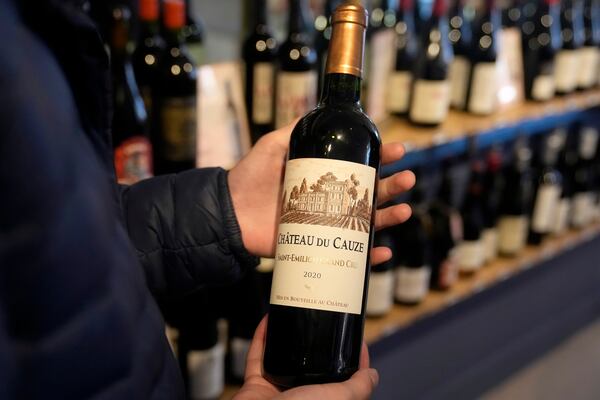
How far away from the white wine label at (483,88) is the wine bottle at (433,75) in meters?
0.09

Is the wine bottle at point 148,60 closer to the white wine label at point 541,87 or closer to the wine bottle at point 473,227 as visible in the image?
the wine bottle at point 473,227

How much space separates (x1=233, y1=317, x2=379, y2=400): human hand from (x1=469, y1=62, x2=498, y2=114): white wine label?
1.05 m

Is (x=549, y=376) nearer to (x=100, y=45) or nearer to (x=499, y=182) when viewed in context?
(x=499, y=182)

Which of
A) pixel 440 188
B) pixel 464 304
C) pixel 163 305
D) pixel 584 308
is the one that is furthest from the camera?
pixel 584 308

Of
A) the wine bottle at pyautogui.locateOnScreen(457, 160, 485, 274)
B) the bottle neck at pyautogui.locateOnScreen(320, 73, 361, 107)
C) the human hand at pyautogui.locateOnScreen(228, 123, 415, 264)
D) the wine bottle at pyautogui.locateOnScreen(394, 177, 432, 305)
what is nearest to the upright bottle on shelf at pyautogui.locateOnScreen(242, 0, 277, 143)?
the human hand at pyautogui.locateOnScreen(228, 123, 415, 264)

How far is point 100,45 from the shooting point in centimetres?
48

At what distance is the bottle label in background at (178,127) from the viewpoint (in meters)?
1.01

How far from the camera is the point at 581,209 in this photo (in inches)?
89.0

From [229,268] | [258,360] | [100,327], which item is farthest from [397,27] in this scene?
[100,327]

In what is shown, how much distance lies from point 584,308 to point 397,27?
5.46 ft

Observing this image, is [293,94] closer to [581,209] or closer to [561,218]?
[561,218]

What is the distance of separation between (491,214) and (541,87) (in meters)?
0.42

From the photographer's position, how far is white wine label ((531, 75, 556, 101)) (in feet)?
5.89

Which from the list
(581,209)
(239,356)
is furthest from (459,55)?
(239,356)
